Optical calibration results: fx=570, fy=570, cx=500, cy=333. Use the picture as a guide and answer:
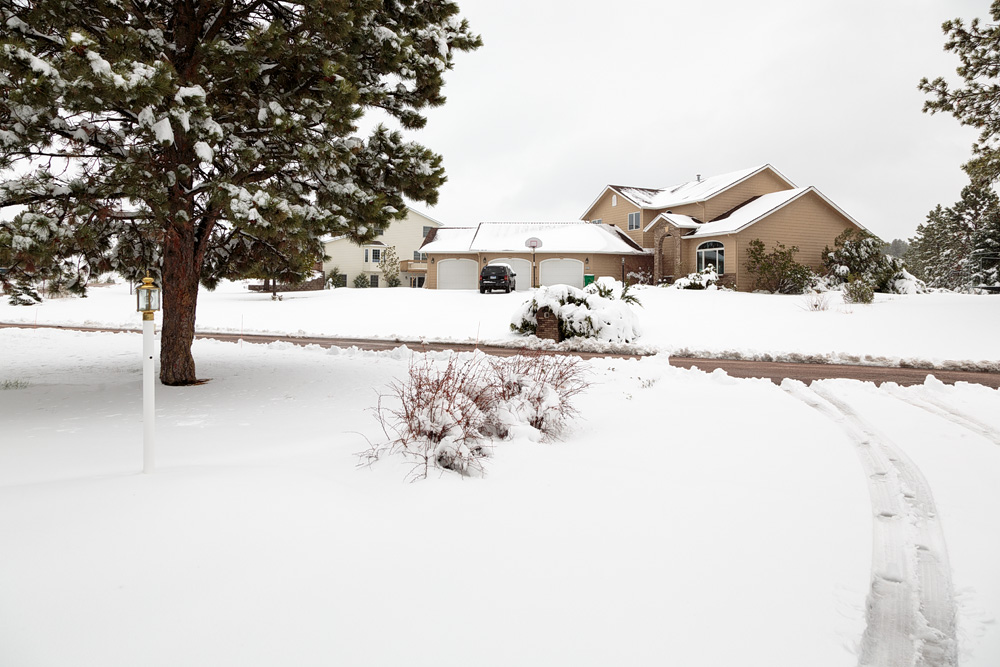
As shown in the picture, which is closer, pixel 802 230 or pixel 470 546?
pixel 470 546

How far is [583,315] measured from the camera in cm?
1639

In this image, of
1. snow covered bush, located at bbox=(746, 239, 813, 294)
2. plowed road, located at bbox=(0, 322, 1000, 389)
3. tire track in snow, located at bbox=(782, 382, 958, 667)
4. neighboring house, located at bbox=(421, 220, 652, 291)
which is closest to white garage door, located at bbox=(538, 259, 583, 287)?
neighboring house, located at bbox=(421, 220, 652, 291)

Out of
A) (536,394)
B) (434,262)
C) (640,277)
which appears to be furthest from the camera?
(434,262)

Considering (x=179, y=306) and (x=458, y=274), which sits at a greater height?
(x=458, y=274)

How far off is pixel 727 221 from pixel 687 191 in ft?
19.8

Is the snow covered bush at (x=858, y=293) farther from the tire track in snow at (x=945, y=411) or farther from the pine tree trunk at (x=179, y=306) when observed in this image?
the pine tree trunk at (x=179, y=306)

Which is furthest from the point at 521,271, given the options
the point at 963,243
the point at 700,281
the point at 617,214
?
the point at 963,243

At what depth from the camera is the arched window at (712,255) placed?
97.3ft

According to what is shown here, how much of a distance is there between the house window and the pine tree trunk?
31.0 metres

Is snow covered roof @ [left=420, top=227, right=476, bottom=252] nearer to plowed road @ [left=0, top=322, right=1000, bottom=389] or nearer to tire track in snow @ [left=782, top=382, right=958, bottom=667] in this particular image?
plowed road @ [left=0, top=322, right=1000, bottom=389]

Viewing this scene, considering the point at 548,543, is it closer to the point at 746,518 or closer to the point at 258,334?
the point at 746,518

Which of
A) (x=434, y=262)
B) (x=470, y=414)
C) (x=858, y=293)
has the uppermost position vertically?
(x=434, y=262)

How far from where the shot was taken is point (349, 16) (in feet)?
21.6

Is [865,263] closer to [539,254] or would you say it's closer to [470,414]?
[539,254]
